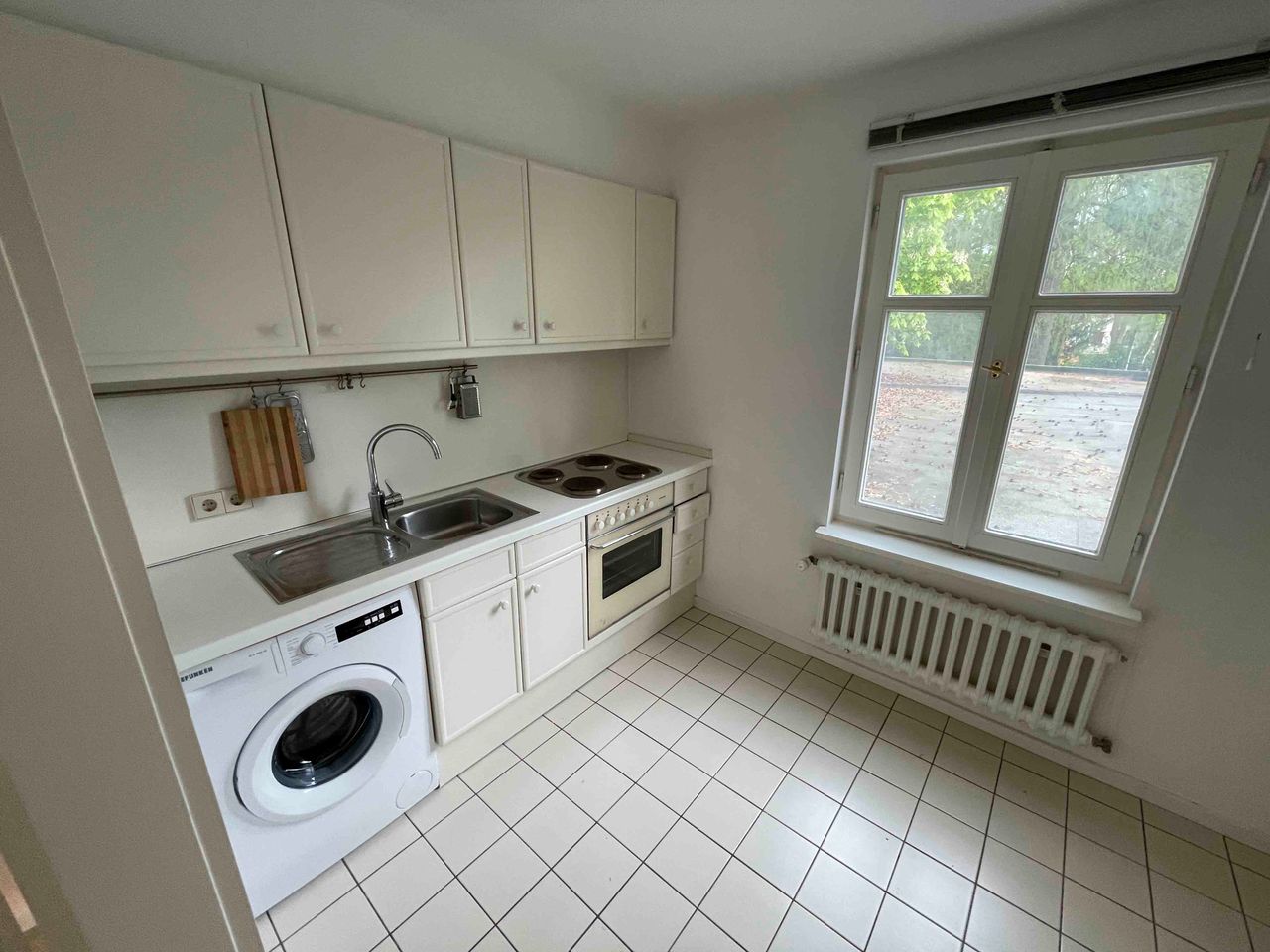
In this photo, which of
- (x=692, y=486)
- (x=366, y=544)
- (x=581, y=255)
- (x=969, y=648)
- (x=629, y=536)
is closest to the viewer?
(x=366, y=544)

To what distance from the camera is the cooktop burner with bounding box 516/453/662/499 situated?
7.54 feet

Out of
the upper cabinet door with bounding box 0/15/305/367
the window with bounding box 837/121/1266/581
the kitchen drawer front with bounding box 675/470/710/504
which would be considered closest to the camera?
the upper cabinet door with bounding box 0/15/305/367

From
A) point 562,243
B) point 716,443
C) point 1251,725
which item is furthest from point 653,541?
point 1251,725

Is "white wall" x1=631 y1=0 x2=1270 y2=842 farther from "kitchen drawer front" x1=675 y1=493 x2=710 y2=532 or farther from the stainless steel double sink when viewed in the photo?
the stainless steel double sink

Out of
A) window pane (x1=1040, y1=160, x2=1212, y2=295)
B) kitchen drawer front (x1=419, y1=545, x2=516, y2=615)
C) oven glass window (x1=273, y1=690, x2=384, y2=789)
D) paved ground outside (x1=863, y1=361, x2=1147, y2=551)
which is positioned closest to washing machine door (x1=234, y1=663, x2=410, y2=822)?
oven glass window (x1=273, y1=690, x2=384, y2=789)

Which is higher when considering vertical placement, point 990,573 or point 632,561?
point 990,573

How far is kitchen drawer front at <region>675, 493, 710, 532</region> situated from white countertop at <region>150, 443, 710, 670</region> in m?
0.66

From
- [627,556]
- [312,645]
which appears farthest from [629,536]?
[312,645]

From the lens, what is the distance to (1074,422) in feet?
6.00

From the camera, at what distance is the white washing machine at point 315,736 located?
129 centimetres

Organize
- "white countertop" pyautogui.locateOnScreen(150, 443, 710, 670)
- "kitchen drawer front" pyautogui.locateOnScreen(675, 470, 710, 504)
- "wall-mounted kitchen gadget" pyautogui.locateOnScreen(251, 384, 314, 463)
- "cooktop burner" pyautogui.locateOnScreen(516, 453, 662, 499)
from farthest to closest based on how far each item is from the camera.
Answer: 1. "kitchen drawer front" pyautogui.locateOnScreen(675, 470, 710, 504)
2. "cooktop burner" pyautogui.locateOnScreen(516, 453, 662, 499)
3. "wall-mounted kitchen gadget" pyautogui.locateOnScreen(251, 384, 314, 463)
4. "white countertop" pyautogui.locateOnScreen(150, 443, 710, 670)

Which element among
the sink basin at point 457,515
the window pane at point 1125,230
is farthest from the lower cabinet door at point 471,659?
the window pane at point 1125,230

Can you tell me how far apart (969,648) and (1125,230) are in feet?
4.99

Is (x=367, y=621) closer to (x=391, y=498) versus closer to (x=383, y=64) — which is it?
(x=391, y=498)
